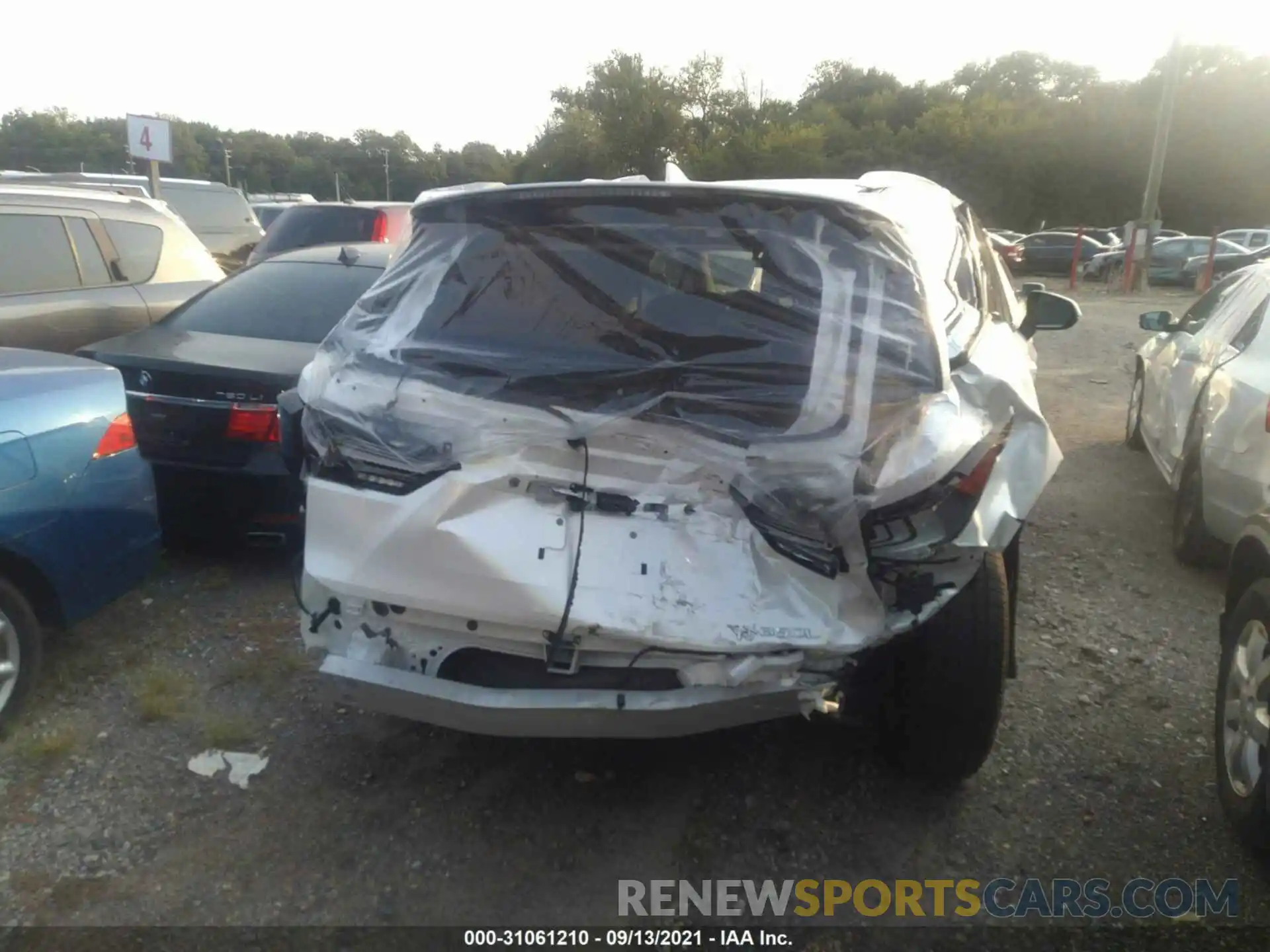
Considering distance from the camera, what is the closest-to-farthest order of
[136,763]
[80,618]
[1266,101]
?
[136,763] < [80,618] < [1266,101]

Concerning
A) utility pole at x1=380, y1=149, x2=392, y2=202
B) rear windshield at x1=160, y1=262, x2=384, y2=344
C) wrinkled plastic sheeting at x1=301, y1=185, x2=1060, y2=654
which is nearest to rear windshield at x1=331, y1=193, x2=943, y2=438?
wrinkled plastic sheeting at x1=301, y1=185, x2=1060, y2=654

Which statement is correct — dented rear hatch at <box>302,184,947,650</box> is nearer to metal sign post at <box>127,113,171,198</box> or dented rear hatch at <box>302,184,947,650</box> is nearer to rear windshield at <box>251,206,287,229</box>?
metal sign post at <box>127,113,171,198</box>

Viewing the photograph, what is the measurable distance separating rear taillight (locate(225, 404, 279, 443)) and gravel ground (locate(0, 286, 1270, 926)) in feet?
2.67

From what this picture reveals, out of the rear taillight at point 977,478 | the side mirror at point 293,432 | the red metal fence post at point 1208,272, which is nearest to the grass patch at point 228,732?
the side mirror at point 293,432

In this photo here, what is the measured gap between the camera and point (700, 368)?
2984 millimetres

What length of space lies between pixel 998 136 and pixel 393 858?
4561cm

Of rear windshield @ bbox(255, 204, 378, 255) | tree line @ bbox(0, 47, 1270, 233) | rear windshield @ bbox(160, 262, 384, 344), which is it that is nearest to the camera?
rear windshield @ bbox(160, 262, 384, 344)

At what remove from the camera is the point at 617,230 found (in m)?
3.18

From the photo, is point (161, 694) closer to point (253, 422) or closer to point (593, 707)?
point (253, 422)

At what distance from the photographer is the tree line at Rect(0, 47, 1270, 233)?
1571 inches

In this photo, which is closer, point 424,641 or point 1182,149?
point 424,641

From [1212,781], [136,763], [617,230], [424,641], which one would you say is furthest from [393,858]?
[1212,781]

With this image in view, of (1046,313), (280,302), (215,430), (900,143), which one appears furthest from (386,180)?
(1046,313)

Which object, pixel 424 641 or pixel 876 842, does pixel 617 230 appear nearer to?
pixel 424 641
